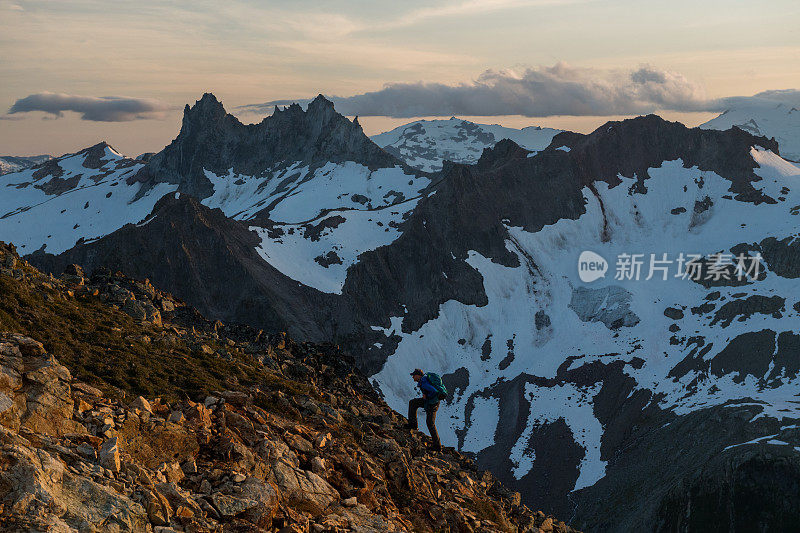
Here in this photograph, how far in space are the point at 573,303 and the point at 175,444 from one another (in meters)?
151

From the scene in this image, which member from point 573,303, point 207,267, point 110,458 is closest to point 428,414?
point 110,458

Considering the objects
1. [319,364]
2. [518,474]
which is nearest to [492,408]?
[518,474]

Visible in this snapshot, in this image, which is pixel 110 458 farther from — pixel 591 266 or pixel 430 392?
pixel 591 266

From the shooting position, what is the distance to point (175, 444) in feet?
50.7

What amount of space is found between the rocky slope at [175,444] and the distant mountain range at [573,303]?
71557mm

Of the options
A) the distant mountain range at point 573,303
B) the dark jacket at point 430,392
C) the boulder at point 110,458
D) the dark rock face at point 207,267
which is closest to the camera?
the boulder at point 110,458

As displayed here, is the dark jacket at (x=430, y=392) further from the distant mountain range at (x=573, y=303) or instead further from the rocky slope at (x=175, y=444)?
the distant mountain range at (x=573, y=303)

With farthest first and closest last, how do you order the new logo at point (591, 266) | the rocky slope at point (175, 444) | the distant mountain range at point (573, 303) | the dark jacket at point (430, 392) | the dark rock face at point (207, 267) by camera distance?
1. the new logo at point (591, 266)
2. the dark rock face at point (207, 267)
3. the distant mountain range at point (573, 303)
4. the dark jacket at point (430, 392)
5. the rocky slope at point (175, 444)

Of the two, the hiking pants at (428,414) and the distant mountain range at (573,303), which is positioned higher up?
the hiking pants at (428,414)

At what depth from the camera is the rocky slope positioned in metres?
12.6

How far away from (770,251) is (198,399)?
158869 millimetres

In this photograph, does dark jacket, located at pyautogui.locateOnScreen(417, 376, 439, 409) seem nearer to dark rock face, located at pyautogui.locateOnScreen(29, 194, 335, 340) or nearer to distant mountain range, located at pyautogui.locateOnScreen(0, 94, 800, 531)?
distant mountain range, located at pyautogui.locateOnScreen(0, 94, 800, 531)

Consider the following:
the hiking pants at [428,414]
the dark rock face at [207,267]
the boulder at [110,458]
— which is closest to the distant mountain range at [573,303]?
the dark rock face at [207,267]

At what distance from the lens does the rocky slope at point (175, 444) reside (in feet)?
41.2
